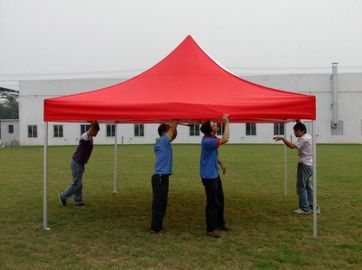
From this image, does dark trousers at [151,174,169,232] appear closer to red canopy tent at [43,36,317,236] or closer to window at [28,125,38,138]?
red canopy tent at [43,36,317,236]

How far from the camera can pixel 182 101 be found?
20.2 feet

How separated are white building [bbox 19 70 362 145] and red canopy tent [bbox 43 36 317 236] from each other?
3035 cm

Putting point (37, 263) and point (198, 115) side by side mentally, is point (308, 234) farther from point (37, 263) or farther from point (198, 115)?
point (37, 263)

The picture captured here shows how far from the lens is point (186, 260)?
207 inches

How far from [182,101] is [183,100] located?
59 mm

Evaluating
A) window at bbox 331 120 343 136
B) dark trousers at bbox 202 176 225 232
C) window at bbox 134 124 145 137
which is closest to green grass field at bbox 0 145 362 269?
dark trousers at bbox 202 176 225 232

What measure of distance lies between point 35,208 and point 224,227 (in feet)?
12.2

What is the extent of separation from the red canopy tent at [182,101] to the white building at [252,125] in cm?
3035

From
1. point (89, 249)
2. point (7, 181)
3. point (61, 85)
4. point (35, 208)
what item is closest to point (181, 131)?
point (61, 85)

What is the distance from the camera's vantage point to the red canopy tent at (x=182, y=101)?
6.05 metres

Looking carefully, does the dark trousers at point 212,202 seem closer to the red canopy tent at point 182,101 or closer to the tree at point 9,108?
the red canopy tent at point 182,101

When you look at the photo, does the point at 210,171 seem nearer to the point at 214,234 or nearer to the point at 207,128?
the point at 207,128

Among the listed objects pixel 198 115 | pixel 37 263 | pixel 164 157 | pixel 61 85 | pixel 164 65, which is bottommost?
pixel 37 263

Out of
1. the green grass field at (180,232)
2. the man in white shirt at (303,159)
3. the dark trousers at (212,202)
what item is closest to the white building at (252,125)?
the green grass field at (180,232)
